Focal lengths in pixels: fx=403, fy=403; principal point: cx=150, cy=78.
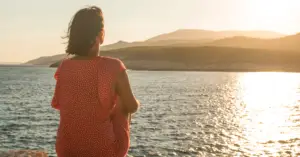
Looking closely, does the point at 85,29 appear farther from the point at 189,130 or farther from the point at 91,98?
the point at 189,130

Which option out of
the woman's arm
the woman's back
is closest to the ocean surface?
the woman's back

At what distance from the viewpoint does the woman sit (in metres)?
3.51

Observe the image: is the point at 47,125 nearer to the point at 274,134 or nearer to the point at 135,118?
the point at 135,118

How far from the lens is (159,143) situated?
1035 inches

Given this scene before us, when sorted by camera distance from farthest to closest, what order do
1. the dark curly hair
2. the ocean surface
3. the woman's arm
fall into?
1. the ocean surface
2. the dark curly hair
3. the woman's arm

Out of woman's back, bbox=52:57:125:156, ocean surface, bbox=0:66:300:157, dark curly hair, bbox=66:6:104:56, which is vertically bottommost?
ocean surface, bbox=0:66:300:157

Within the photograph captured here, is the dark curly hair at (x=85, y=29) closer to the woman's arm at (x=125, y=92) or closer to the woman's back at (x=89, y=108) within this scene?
the woman's back at (x=89, y=108)

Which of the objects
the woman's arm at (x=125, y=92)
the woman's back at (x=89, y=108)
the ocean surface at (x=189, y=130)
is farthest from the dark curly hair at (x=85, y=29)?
the ocean surface at (x=189, y=130)

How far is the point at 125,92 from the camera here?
3.51 metres

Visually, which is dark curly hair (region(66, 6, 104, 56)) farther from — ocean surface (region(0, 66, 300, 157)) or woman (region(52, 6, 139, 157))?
ocean surface (region(0, 66, 300, 157))

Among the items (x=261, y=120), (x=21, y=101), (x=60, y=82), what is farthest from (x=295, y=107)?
(x=60, y=82)

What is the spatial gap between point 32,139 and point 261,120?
902 inches

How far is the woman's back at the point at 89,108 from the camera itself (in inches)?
138

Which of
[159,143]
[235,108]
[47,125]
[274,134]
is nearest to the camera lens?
[159,143]
